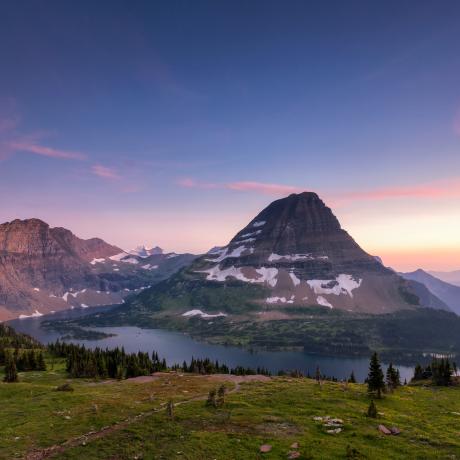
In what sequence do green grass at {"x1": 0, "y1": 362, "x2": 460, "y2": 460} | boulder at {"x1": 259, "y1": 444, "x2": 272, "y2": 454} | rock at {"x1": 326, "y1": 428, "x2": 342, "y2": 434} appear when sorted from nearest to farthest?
boulder at {"x1": 259, "y1": 444, "x2": 272, "y2": 454}
green grass at {"x1": 0, "y1": 362, "x2": 460, "y2": 460}
rock at {"x1": 326, "y1": 428, "x2": 342, "y2": 434}

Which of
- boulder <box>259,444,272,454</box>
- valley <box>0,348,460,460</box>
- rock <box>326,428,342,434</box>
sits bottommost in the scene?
valley <box>0,348,460,460</box>

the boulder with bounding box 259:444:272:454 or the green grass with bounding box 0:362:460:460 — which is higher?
the boulder with bounding box 259:444:272:454

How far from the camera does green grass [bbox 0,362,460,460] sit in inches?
1483

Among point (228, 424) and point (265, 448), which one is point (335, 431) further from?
point (228, 424)

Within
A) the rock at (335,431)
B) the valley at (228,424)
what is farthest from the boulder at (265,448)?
the rock at (335,431)

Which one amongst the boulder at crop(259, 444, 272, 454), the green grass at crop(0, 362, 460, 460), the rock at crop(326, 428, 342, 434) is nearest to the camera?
the boulder at crop(259, 444, 272, 454)

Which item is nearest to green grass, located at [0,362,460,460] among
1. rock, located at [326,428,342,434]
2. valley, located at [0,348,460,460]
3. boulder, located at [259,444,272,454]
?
valley, located at [0,348,460,460]

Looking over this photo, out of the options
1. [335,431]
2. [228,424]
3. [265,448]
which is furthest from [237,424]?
[335,431]

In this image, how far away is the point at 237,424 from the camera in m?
45.9

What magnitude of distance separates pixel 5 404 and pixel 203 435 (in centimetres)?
3728

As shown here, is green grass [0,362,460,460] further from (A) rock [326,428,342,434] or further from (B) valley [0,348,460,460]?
(A) rock [326,428,342,434]

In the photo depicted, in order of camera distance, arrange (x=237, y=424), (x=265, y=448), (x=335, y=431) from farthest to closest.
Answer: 1. (x=237, y=424)
2. (x=335, y=431)
3. (x=265, y=448)

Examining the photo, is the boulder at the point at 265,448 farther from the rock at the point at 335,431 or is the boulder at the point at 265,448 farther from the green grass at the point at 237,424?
the rock at the point at 335,431

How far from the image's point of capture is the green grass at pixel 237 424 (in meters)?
37.7
